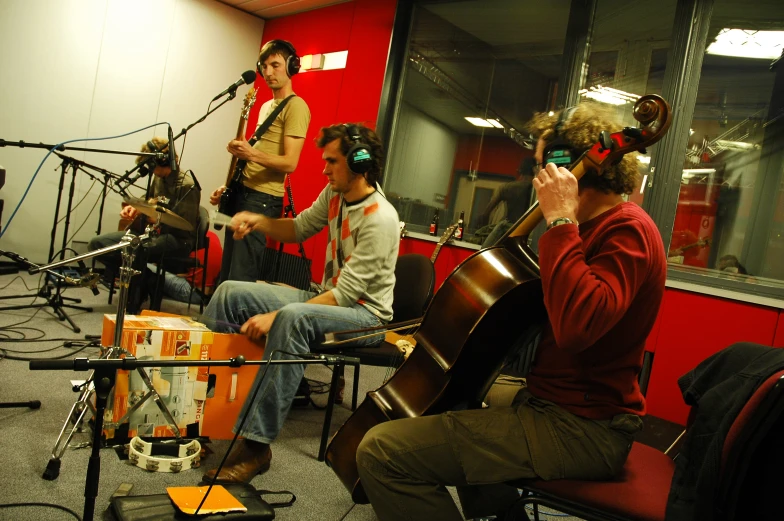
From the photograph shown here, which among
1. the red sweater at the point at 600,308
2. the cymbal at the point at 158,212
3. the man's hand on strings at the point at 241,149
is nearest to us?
the red sweater at the point at 600,308

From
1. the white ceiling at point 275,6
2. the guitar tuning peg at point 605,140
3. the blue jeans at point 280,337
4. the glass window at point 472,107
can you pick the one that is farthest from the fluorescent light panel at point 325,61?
the guitar tuning peg at point 605,140

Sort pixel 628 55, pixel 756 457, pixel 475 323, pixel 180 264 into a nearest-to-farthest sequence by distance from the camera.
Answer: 1. pixel 756 457
2. pixel 475 323
3. pixel 628 55
4. pixel 180 264

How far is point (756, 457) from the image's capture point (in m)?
1.13

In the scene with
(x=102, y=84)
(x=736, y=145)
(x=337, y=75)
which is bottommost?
(x=736, y=145)

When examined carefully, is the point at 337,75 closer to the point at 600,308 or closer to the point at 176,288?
the point at 176,288

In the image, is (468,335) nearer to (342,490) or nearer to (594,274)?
(594,274)

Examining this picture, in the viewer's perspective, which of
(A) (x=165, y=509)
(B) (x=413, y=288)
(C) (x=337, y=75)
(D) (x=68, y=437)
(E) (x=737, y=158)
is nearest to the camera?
(A) (x=165, y=509)

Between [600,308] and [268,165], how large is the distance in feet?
8.26

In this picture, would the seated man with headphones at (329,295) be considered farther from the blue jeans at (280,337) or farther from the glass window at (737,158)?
the glass window at (737,158)

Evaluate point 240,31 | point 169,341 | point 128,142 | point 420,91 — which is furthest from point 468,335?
point 240,31

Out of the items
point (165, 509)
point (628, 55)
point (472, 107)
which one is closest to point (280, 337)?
point (165, 509)

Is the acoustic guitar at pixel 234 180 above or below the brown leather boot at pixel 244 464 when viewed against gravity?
above

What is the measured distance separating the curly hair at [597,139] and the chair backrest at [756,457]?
556mm

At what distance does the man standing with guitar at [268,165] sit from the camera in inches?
138
